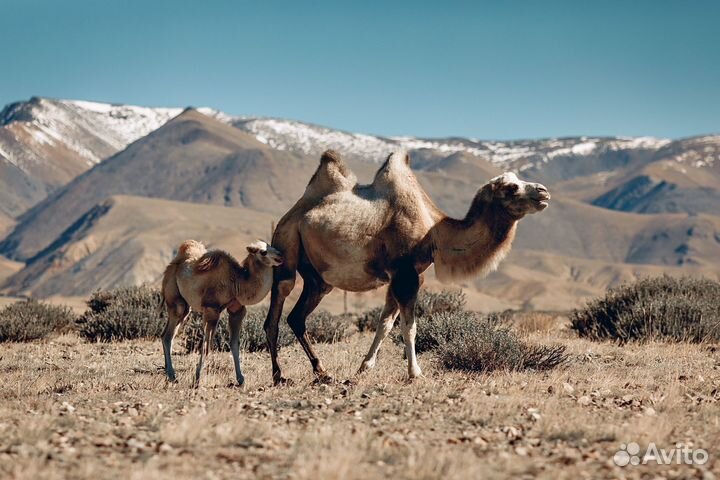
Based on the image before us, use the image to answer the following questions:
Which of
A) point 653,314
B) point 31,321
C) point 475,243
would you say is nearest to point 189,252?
point 475,243

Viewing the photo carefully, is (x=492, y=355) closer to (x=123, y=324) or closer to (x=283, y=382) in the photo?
(x=283, y=382)

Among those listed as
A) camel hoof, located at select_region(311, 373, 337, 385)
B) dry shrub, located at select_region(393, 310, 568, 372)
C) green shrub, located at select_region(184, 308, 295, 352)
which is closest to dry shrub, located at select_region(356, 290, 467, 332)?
green shrub, located at select_region(184, 308, 295, 352)

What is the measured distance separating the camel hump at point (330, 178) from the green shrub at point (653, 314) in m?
6.73

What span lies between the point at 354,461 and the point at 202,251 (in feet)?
17.4

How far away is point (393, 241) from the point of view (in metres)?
10.1

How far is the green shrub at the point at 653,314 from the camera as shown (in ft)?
49.5

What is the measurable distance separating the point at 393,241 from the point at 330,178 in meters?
1.33

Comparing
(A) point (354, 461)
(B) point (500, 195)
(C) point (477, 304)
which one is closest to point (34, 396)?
(A) point (354, 461)

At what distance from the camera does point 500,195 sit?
1018cm

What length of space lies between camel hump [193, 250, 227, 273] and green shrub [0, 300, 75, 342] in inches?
298

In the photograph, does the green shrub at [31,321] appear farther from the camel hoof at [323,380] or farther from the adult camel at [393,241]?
the camel hoof at [323,380]

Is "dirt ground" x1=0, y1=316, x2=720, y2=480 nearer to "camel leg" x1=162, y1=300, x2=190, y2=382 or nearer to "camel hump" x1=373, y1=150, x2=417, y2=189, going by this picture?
"camel leg" x1=162, y1=300, x2=190, y2=382

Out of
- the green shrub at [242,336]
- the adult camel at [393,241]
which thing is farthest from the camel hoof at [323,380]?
the green shrub at [242,336]

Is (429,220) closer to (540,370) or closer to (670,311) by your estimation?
(540,370)
